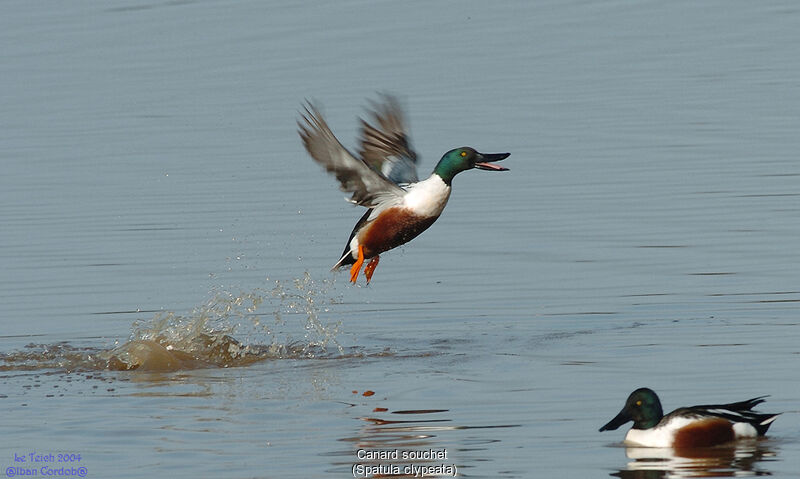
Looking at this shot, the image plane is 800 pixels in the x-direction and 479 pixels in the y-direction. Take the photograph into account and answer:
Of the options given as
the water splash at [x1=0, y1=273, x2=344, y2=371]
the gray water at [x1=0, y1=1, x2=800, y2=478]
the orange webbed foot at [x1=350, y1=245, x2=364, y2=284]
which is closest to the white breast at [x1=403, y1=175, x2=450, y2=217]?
the orange webbed foot at [x1=350, y1=245, x2=364, y2=284]

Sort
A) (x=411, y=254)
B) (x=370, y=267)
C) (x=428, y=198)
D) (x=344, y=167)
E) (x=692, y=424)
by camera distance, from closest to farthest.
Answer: (x=692, y=424)
(x=344, y=167)
(x=428, y=198)
(x=370, y=267)
(x=411, y=254)

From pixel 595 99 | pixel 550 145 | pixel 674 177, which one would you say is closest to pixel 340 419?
pixel 674 177

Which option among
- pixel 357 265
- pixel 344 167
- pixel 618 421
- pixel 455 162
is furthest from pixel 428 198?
pixel 618 421

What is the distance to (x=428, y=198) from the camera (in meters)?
10.3

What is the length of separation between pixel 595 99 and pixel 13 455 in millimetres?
12102

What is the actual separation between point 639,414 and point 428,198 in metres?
2.92

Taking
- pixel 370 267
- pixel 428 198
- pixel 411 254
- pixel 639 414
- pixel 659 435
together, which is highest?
pixel 428 198

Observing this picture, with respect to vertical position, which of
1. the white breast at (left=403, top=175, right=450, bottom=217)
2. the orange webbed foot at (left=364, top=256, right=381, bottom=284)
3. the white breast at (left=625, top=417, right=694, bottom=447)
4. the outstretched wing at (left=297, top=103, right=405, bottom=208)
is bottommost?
the white breast at (left=625, top=417, right=694, bottom=447)

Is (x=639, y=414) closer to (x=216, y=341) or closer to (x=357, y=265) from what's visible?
(x=357, y=265)

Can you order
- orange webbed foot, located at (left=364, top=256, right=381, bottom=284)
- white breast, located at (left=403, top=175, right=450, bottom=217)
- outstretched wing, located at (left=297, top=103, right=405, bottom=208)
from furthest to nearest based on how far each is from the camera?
orange webbed foot, located at (left=364, top=256, right=381, bottom=284) → white breast, located at (left=403, top=175, right=450, bottom=217) → outstretched wing, located at (left=297, top=103, right=405, bottom=208)

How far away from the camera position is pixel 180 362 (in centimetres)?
1046

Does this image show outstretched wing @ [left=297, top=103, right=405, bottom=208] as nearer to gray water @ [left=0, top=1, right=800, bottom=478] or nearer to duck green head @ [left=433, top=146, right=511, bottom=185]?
duck green head @ [left=433, top=146, right=511, bottom=185]

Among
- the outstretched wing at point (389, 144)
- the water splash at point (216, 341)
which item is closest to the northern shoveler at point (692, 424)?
the water splash at point (216, 341)

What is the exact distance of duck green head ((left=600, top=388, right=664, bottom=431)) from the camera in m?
7.84
